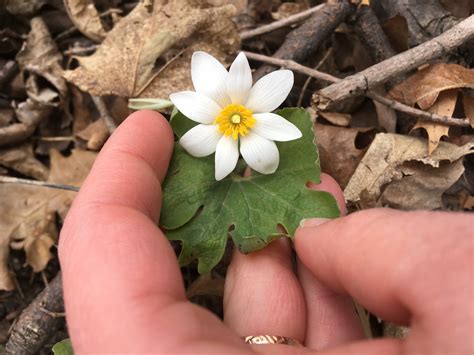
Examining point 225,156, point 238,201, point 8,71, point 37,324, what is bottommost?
point 37,324

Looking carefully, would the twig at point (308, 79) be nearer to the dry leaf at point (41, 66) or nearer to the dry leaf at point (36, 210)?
the dry leaf at point (36, 210)

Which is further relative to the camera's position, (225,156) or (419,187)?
(419,187)

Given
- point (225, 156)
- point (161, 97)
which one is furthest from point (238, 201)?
point (161, 97)

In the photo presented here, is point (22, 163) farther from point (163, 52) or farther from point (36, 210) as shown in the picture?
point (163, 52)

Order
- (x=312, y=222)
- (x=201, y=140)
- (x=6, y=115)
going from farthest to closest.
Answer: (x=6, y=115)
(x=201, y=140)
(x=312, y=222)

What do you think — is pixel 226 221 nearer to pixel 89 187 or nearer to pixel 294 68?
pixel 89 187

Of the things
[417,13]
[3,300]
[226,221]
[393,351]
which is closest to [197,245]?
[226,221]

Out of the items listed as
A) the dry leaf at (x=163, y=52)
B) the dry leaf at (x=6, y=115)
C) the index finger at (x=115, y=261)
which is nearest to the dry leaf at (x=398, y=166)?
the dry leaf at (x=163, y=52)
